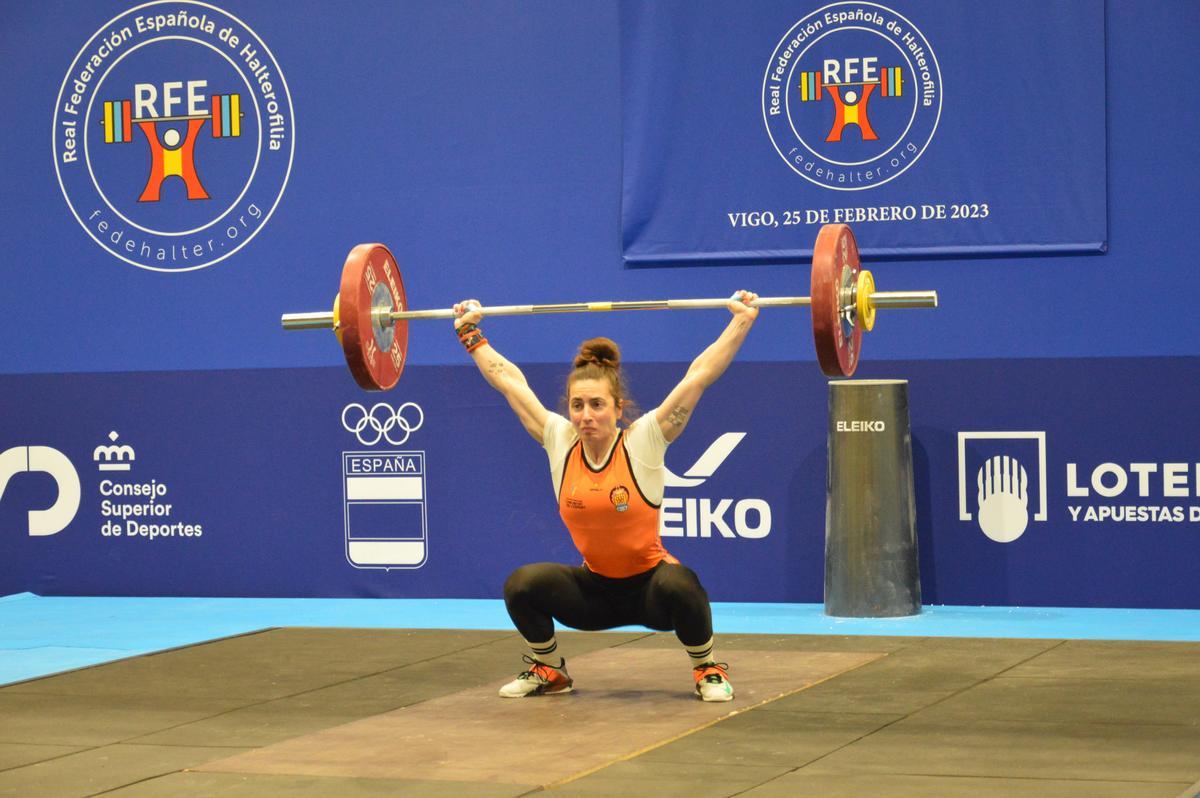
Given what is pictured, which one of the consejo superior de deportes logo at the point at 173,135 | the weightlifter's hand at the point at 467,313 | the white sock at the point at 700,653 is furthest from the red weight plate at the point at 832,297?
the consejo superior de deportes logo at the point at 173,135

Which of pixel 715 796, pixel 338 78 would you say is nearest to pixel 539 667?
pixel 715 796

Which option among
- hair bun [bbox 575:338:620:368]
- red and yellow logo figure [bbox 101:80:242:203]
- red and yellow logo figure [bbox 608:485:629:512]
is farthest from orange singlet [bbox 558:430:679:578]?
red and yellow logo figure [bbox 101:80:242:203]

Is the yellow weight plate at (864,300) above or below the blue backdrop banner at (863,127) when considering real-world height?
below

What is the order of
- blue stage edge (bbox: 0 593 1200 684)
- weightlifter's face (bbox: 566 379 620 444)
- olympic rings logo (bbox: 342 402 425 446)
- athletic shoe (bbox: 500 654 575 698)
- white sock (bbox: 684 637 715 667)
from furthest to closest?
olympic rings logo (bbox: 342 402 425 446), blue stage edge (bbox: 0 593 1200 684), athletic shoe (bbox: 500 654 575 698), white sock (bbox: 684 637 715 667), weightlifter's face (bbox: 566 379 620 444)

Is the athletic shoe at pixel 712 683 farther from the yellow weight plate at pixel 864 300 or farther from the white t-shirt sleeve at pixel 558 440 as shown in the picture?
the yellow weight plate at pixel 864 300

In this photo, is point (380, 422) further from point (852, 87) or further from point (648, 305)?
point (648, 305)

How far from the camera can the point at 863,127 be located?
705cm

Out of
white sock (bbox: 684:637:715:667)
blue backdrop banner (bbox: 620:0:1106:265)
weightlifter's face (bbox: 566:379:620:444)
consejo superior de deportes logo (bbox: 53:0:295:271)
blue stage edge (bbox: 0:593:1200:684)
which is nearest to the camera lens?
weightlifter's face (bbox: 566:379:620:444)

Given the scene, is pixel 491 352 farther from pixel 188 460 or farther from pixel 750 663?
pixel 188 460

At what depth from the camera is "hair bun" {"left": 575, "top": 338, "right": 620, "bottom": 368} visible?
4.91 m

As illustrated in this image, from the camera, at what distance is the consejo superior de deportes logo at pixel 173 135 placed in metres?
7.87

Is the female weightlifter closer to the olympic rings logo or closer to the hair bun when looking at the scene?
the hair bun

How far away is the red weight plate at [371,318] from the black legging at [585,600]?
85cm

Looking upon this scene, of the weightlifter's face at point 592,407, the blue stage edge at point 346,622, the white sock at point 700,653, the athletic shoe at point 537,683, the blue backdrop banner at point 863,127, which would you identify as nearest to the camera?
the weightlifter's face at point 592,407
